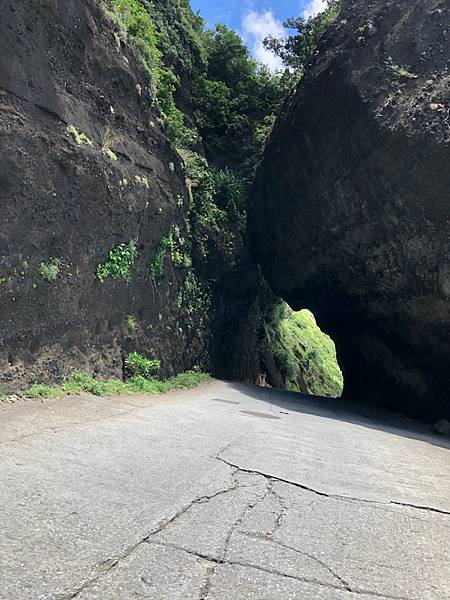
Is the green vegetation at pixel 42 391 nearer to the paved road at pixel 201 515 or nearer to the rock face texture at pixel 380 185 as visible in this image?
the paved road at pixel 201 515

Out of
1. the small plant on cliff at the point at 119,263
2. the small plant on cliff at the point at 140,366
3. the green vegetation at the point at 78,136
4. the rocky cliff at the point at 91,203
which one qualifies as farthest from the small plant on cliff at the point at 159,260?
the green vegetation at the point at 78,136

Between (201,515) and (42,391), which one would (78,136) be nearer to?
(42,391)

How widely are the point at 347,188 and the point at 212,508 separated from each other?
42.4 ft

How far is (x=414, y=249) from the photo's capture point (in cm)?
1425

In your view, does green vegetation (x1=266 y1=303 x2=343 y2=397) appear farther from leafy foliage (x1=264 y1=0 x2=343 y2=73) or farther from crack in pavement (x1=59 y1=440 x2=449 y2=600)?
crack in pavement (x1=59 y1=440 x2=449 y2=600)

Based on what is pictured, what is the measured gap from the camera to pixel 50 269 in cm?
858

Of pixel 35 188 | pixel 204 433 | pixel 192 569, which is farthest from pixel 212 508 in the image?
pixel 35 188

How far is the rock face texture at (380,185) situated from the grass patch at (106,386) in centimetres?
691

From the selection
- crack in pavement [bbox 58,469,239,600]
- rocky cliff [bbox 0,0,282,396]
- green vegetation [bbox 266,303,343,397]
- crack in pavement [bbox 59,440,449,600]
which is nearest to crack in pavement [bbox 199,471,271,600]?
crack in pavement [bbox 59,440,449,600]

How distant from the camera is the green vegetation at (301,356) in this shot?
2825 centimetres

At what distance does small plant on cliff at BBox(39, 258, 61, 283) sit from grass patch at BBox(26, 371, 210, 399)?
1784 millimetres

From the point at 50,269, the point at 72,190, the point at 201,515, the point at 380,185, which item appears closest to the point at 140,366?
the point at 50,269

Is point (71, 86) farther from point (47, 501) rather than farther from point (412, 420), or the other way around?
point (412, 420)

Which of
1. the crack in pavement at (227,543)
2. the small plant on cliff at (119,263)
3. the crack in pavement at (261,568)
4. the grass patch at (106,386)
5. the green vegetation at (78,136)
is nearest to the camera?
the crack in pavement at (227,543)
